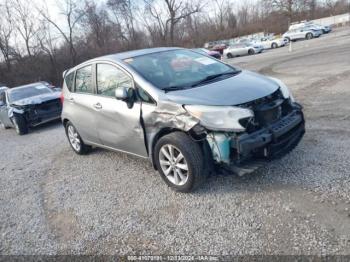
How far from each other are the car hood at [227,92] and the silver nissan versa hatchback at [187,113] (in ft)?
0.04

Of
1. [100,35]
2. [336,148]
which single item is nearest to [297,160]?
[336,148]

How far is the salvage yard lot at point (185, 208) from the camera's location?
3025 mm

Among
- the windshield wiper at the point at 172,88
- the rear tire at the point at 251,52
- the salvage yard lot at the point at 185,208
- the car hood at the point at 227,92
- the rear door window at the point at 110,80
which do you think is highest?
the rear door window at the point at 110,80

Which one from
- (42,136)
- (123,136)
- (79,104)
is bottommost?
(42,136)

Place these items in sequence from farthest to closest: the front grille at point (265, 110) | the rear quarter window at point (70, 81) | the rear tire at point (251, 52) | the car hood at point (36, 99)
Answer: the rear tire at point (251, 52)
the car hood at point (36, 99)
the rear quarter window at point (70, 81)
the front grille at point (265, 110)

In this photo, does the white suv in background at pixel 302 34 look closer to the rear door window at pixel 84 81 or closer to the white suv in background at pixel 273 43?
the white suv in background at pixel 273 43

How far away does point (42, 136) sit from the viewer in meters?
8.85

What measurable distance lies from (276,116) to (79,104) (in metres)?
3.27

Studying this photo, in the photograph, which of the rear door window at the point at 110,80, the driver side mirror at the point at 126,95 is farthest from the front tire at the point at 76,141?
the driver side mirror at the point at 126,95

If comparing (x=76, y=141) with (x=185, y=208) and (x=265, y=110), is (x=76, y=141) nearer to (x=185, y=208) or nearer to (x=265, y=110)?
(x=185, y=208)

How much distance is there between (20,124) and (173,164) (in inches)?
287

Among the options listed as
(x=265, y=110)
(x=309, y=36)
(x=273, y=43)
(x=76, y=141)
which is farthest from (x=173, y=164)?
(x=309, y=36)

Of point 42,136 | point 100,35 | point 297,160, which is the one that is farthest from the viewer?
point 100,35

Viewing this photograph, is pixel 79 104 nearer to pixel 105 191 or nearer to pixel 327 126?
pixel 105 191
